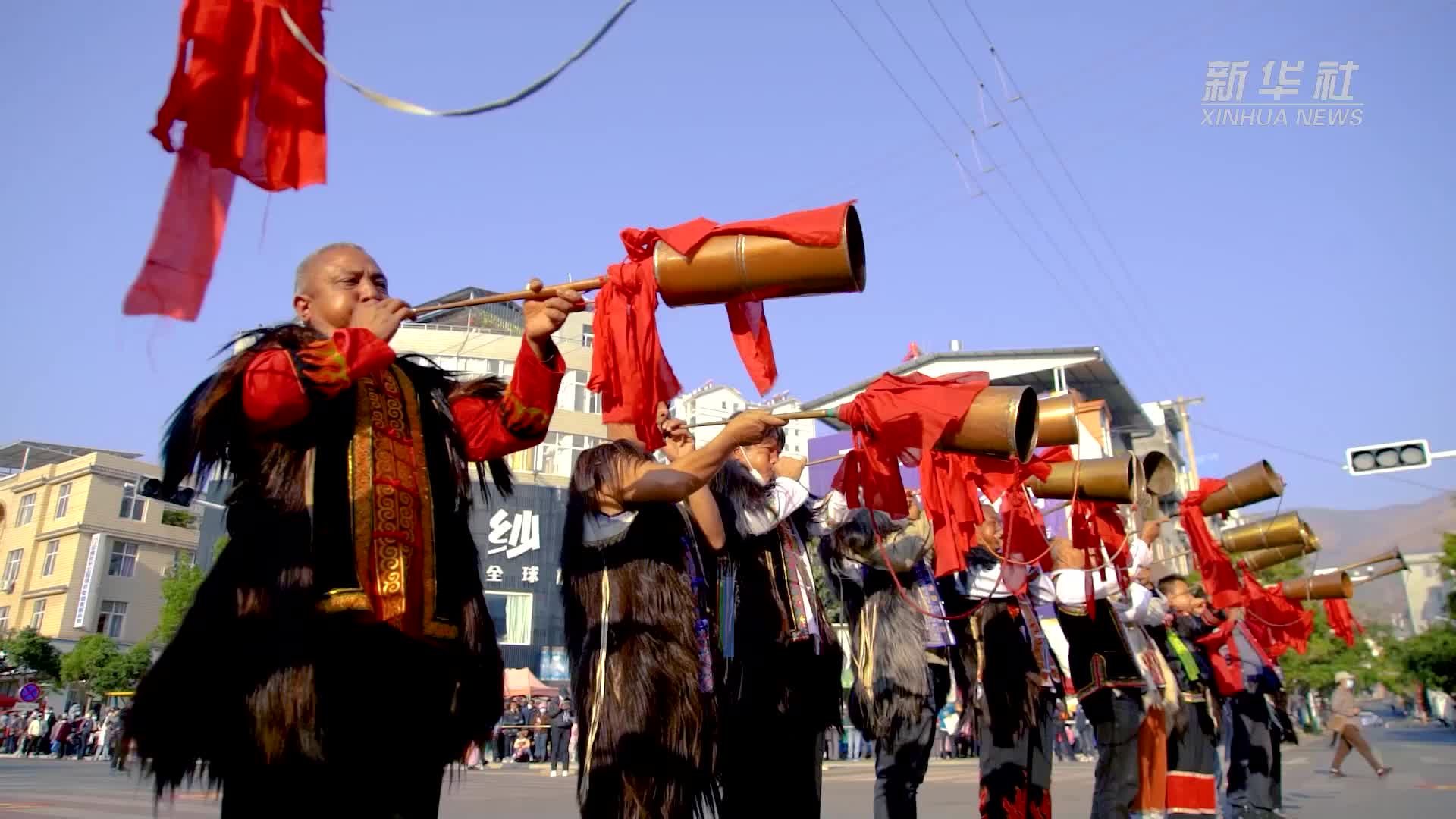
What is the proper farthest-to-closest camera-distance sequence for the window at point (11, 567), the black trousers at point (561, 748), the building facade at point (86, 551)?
the window at point (11, 567), the building facade at point (86, 551), the black trousers at point (561, 748)

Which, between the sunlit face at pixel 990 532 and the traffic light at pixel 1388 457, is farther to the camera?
the traffic light at pixel 1388 457

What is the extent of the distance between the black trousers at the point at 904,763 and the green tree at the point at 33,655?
155 ft

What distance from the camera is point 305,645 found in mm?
2592

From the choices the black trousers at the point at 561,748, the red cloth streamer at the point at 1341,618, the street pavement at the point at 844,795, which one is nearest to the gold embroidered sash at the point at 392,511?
the street pavement at the point at 844,795

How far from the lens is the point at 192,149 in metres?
2.88

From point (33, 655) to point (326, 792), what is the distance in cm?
5061

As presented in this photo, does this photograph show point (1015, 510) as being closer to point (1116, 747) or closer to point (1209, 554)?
point (1116, 747)

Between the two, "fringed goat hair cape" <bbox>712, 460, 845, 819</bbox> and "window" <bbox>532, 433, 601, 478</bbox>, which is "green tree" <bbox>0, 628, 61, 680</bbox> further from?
"fringed goat hair cape" <bbox>712, 460, 845, 819</bbox>

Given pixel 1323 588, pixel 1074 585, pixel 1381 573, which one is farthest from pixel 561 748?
pixel 1074 585

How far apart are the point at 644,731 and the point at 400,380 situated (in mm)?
1627

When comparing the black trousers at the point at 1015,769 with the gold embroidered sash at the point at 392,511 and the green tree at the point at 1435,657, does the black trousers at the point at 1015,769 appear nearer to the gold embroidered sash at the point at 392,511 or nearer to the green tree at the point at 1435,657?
the gold embroidered sash at the point at 392,511

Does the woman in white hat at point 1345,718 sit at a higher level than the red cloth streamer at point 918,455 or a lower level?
lower

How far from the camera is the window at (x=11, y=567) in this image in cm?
5816

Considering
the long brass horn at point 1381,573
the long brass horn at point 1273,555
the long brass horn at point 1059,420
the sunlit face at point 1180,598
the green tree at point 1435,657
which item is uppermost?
the green tree at point 1435,657
